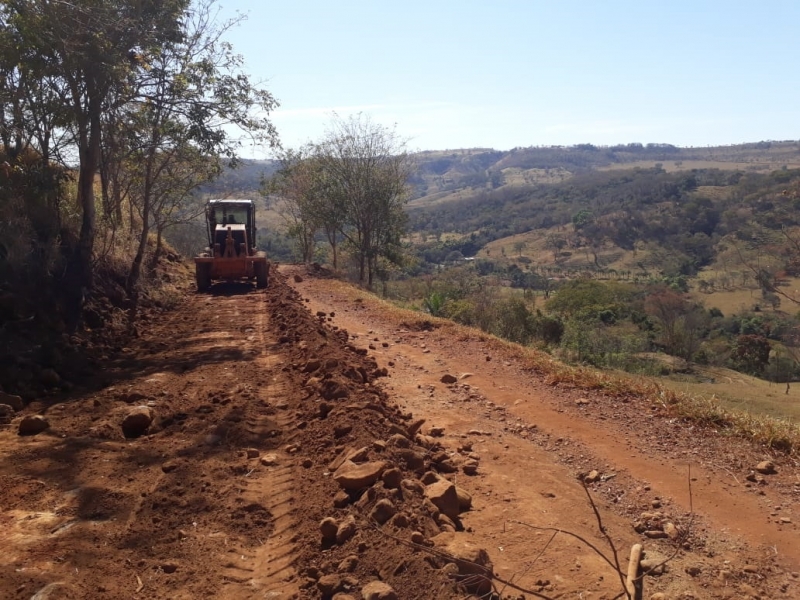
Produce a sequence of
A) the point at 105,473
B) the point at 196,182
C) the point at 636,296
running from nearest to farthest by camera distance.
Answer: the point at 105,473, the point at 196,182, the point at 636,296

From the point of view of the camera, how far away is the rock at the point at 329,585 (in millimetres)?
3701

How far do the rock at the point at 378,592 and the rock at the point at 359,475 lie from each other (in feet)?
3.87

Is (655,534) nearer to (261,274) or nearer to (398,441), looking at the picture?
(398,441)

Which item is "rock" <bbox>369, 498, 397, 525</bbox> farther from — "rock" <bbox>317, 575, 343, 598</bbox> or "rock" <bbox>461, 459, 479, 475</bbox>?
"rock" <bbox>461, 459, 479, 475</bbox>

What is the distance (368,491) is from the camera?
→ 14.9 ft

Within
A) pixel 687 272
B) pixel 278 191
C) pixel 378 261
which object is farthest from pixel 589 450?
pixel 687 272

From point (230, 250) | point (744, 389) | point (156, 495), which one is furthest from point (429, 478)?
point (744, 389)

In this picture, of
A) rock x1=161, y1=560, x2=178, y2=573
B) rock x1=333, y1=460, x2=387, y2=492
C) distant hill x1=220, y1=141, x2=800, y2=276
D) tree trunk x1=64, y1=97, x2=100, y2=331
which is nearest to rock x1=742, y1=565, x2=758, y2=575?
rock x1=333, y1=460, x2=387, y2=492

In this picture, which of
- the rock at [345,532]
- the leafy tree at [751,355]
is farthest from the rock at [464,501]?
the leafy tree at [751,355]

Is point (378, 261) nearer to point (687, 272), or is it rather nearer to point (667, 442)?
point (667, 442)

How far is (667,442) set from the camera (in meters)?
6.52

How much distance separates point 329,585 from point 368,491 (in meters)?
0.90

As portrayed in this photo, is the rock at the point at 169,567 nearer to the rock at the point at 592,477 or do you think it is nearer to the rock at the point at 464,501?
the rock at the point at 464,501

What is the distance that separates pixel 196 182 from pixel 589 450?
1435 centimetres
